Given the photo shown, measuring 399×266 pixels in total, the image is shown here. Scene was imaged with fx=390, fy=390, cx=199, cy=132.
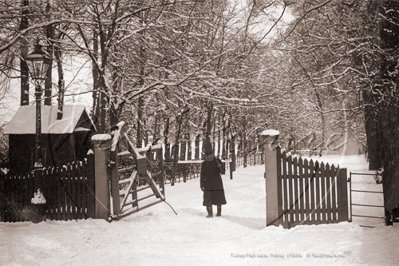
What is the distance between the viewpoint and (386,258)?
18.3 feet

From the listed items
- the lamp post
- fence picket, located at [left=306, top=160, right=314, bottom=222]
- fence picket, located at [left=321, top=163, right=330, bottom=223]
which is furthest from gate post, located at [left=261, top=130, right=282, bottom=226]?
the lamp post

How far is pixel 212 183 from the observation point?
31.0ft

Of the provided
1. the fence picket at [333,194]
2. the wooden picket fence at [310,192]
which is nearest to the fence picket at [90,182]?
the wooden picket fence at [310,192]

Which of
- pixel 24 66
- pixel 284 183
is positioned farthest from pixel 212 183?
pixel 24 66

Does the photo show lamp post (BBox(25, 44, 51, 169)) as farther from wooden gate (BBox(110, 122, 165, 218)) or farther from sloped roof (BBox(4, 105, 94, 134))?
sloped roof (BBox(4, 105, 94, 134))

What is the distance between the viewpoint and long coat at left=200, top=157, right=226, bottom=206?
941 centimetres

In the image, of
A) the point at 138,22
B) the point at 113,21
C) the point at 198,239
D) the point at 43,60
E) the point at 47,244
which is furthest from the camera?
the point at 138,22

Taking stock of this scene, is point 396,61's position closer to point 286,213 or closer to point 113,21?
point 286,213

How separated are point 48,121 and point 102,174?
11.8ft

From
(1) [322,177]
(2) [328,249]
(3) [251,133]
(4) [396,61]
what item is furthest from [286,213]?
(3) [251,133]

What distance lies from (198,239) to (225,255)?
50.2 inches

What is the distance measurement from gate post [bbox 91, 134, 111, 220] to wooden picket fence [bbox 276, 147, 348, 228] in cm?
371

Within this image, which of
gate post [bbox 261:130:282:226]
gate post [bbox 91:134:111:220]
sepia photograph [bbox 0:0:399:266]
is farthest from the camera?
gate post [bbox 91:134:111:220]

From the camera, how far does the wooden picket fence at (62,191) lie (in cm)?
869
